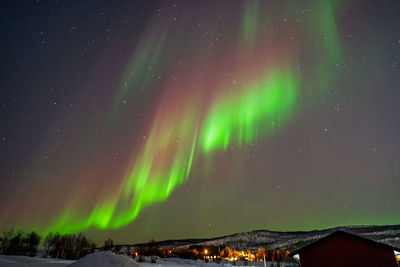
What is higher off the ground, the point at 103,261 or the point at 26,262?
the point at 103,261

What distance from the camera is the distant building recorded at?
17531 millimetres

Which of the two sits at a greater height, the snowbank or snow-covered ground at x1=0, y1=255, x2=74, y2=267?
the snowbank

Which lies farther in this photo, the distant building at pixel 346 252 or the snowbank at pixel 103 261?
the distant building at pixel 346 252

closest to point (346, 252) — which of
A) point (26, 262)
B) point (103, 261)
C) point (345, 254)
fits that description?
point (345, 254)

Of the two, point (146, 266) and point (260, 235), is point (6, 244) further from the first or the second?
point (260, 235)

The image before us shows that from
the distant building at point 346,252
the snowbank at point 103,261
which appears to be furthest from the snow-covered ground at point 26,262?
the distant building at point 346,252

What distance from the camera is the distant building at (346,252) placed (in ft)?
57.5

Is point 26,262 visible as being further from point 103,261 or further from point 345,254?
point 345,254

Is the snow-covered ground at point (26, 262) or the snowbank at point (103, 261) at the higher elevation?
the snowbank at point (103, 261)

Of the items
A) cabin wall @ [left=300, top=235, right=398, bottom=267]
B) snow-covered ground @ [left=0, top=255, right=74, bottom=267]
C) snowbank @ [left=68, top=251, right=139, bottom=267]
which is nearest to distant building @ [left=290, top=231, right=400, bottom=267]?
cabin wall @ [left=300, top=235, right=398, bottom=267]

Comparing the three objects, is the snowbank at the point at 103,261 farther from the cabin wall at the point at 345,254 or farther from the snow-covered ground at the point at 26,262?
the cabin wall at the point at 345,254

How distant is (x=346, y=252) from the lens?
18203mm

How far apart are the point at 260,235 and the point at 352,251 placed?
158974mm

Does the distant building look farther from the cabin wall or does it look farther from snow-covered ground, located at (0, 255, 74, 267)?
snow-covered ground, located at (0, 255, 74, 267)
